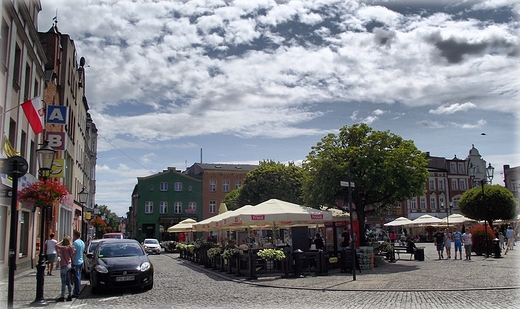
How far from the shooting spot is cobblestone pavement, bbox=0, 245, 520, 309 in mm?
10695

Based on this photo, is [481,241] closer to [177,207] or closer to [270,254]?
[270,254]

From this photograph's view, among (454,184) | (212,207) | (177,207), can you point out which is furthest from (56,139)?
(454,184)

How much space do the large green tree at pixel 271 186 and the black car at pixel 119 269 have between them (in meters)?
36.1

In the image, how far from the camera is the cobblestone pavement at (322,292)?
1070 centimetres

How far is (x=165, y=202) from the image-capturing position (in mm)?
67062

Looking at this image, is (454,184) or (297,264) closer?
(297,264)

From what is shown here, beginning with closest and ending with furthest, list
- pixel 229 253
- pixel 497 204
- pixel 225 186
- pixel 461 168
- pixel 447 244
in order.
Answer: pixel 229 253
pixel 447 244
pixel 497 204
pixel 225 186
pixel 461 168

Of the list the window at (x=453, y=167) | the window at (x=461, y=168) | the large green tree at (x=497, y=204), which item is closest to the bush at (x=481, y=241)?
the large green tree at (x=497, y=204)

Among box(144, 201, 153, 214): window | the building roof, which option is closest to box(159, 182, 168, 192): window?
box(144, 201, 153, 214): window

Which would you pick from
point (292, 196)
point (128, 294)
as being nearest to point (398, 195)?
point (128, 294)

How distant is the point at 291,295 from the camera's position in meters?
12.2

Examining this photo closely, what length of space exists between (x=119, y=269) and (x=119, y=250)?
54.5 inches

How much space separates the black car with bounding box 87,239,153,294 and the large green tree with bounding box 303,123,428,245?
9.83 metres

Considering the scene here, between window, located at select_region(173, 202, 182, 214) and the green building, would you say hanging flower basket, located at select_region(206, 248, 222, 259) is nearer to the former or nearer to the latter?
the green building
